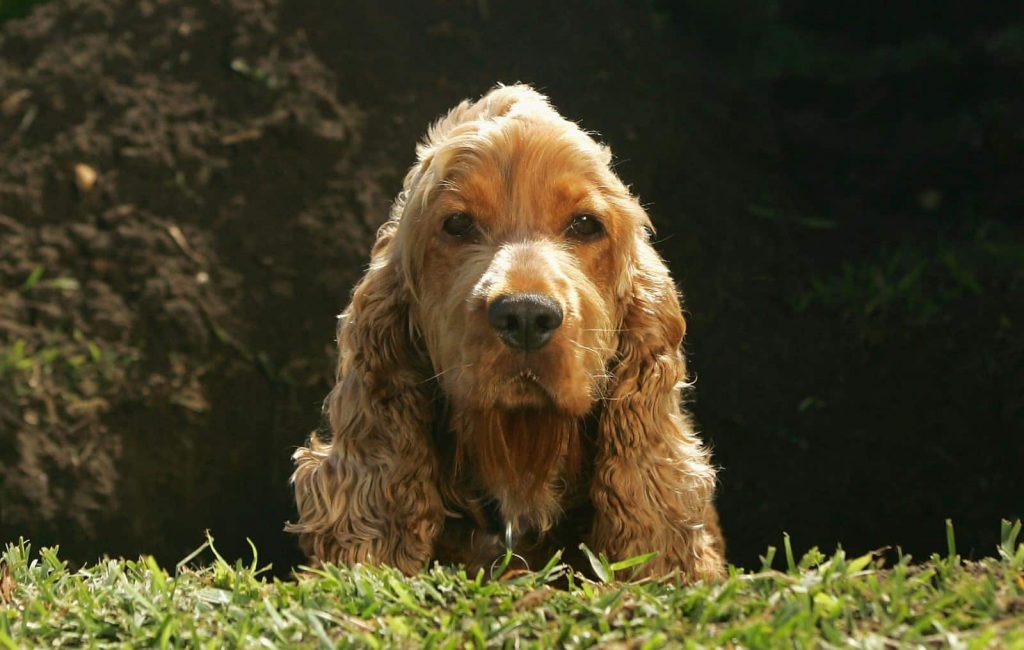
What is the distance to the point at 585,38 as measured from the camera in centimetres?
704

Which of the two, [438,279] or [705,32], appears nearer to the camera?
[438,279]

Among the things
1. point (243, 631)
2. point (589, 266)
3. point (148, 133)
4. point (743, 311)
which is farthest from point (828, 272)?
point (243, 631)

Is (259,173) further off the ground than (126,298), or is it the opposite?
(259,173)

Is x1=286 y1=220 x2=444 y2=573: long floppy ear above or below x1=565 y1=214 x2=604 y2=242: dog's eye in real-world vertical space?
below

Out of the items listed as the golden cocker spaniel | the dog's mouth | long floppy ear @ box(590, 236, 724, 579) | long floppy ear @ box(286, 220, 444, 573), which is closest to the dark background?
long floppy ear @ box(590, 236, 724, 579)

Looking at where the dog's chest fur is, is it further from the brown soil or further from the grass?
the brown soil

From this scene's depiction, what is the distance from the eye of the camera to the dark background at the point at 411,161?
6047mm

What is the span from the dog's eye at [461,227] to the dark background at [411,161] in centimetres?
191

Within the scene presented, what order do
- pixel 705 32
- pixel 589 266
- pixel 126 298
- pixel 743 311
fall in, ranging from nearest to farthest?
1. pixel 589 266
2. pixel 126 298
3. pixel 743 311
4. pixel 705 32

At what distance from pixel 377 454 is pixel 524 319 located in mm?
843

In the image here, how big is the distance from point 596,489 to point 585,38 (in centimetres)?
366

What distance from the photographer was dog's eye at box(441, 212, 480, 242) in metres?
4.02

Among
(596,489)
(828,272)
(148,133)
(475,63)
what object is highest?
(475,63)

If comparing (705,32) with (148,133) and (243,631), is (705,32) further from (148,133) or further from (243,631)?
(243,631)
